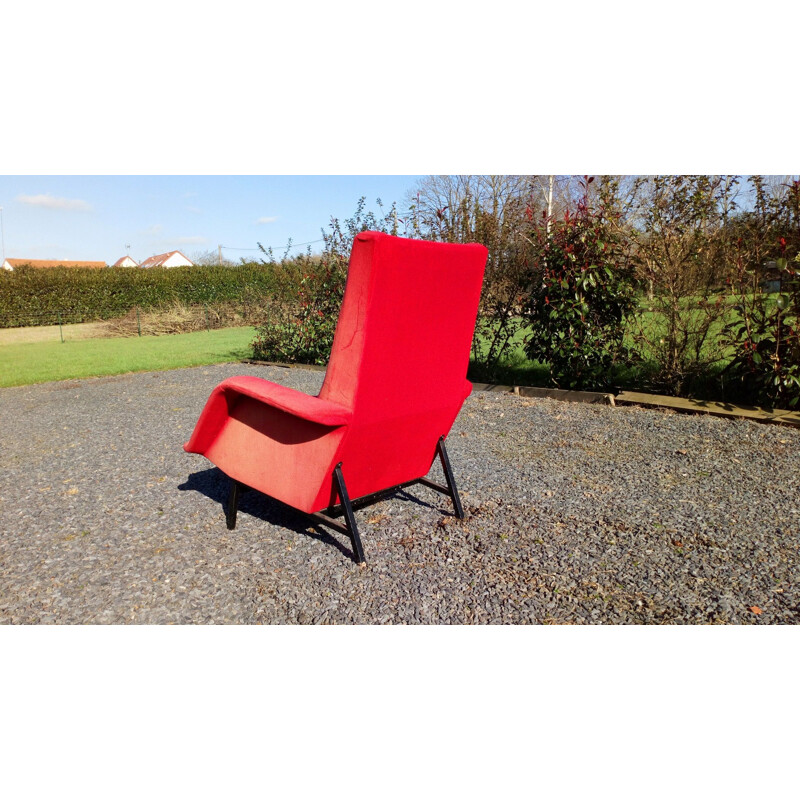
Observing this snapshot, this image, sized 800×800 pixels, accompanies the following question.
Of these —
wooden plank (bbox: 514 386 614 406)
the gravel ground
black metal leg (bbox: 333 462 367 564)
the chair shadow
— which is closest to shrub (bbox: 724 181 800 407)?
the gravel ground

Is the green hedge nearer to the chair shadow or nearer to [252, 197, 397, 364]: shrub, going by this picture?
[252, 197, 397, 364]: shrub

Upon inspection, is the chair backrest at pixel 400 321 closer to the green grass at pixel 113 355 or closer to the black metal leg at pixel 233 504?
the black metal leg at pixel 233 504

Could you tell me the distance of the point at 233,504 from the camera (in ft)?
11.4

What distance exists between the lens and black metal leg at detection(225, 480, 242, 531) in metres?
3.46

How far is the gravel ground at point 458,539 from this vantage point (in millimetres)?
2672

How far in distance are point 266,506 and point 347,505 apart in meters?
1.10

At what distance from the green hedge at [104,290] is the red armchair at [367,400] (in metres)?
18.9

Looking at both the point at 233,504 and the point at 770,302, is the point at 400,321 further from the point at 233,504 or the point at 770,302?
the point at 770,302

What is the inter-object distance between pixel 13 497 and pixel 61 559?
50.9 inches

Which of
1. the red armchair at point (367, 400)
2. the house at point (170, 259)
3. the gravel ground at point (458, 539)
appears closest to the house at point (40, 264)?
the house at point (170, 259)

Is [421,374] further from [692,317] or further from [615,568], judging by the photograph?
[692,317]

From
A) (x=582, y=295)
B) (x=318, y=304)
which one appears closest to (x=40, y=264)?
(x=318, y=304)

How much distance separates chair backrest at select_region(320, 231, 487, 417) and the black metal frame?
409 millimetres
